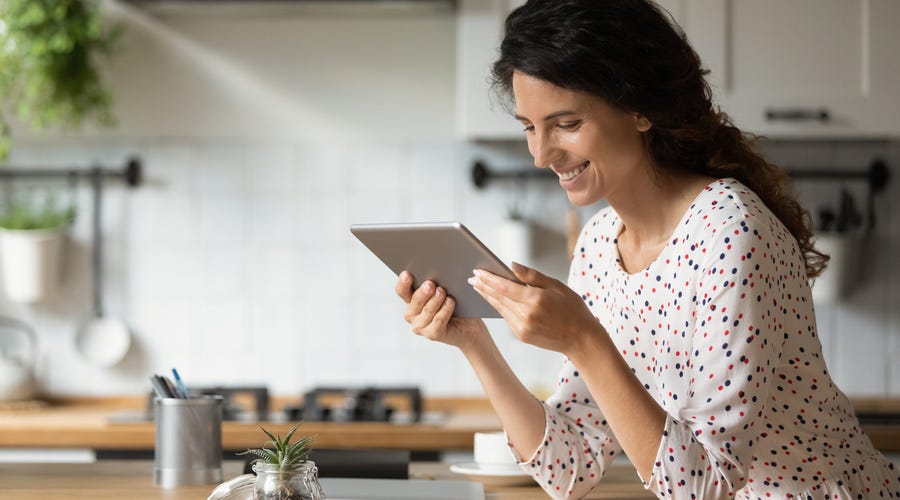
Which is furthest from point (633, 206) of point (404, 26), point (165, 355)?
point (165, 355)

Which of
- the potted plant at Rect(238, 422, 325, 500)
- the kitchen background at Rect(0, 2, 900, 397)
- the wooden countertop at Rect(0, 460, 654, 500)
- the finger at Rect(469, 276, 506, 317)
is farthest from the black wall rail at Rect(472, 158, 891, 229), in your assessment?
the potted plant at Rect(238, 422, 325, 500)

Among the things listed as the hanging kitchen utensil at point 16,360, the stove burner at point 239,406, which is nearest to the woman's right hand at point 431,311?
the stove burner at point 239,406

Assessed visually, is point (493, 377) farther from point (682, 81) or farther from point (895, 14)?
point (895, 14)

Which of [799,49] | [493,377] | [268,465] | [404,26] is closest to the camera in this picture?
[268,465]

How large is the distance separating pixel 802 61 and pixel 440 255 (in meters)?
1.76

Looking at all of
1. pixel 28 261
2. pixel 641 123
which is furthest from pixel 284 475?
pixel 28 261

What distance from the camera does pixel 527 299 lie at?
52.9 inches

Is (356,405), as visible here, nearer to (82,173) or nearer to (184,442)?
(82,173)

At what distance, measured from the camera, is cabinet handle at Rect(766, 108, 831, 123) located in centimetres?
280

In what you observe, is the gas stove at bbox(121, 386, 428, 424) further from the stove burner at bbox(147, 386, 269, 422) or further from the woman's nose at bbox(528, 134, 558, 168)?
the woman's nose at bbox(528, 134, 558, 168)

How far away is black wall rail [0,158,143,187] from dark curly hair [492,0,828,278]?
6.26 ft

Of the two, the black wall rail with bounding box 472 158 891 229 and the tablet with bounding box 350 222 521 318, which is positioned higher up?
the black wall rail with bounding box 472 158 891 229

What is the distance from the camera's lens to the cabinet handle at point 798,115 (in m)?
2.80

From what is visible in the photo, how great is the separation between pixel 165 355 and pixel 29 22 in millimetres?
1022
